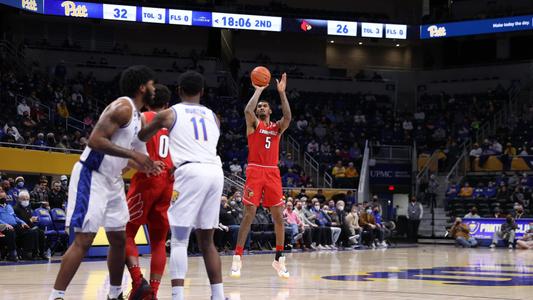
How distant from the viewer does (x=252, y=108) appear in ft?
37.0

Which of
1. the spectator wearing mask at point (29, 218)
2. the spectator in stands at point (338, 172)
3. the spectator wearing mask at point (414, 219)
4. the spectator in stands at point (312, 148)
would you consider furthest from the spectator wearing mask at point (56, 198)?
the spectator in stands at point (312, 148)

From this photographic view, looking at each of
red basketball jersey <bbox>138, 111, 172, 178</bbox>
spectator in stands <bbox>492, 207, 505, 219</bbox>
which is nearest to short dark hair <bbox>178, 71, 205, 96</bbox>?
red basketball jersey <bbox>138, 111, 172, 178</bbox>

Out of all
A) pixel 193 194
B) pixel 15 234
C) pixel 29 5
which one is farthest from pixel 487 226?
pixel 193 194

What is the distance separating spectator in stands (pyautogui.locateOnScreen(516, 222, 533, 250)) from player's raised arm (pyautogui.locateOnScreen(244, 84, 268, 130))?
15898 mm

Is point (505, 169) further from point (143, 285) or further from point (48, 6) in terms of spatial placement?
point (143, 285)

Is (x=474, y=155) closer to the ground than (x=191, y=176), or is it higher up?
closer to the ground

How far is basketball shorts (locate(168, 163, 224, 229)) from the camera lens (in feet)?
22.7

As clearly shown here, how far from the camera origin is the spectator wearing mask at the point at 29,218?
1652 centimetres

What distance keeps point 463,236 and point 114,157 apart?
851 inches

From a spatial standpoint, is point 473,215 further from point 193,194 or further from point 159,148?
point 193,194

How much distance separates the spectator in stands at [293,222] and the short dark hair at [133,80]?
15202mm

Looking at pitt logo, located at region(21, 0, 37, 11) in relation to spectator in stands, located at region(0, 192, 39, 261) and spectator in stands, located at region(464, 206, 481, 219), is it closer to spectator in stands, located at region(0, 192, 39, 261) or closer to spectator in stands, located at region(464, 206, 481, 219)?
spectator in stands, located at region(0, 192, 39, 261)

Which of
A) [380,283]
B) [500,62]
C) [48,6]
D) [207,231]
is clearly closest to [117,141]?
[207,231]

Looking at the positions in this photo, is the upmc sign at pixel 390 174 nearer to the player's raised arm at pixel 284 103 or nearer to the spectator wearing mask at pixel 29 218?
the spectator wearing mask at pixel 29 218
